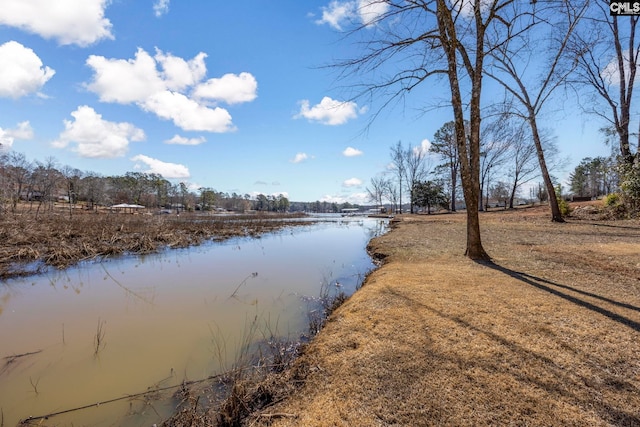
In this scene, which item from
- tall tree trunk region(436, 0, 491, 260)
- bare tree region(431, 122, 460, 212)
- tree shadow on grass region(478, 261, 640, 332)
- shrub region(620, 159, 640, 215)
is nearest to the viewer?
tree shadow on grass region(478, 261, 640, 332)

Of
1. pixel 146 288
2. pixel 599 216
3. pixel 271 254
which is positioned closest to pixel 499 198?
pixel 599 216

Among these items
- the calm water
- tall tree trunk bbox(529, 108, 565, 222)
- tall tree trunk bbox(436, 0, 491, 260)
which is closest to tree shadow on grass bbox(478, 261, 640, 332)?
tall tree trunk bbox(436, 0, 491, 260)

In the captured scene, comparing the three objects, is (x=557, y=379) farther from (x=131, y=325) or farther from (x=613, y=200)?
(x=613, y=200)

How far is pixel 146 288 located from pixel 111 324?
2.13m

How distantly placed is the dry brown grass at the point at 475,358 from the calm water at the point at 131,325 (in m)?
1.29

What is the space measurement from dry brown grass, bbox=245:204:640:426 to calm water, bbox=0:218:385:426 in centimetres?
129

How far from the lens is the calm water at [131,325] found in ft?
9.08

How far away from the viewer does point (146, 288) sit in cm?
645

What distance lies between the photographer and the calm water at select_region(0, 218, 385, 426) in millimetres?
2768

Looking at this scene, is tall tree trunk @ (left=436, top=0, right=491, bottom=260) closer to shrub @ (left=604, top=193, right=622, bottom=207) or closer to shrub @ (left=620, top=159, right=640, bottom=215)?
shrub @ (left=620, top=159, right=640, bottom=215)

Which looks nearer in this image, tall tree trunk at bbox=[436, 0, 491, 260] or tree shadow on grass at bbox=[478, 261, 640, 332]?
tree shadow on grass at bbox=[478, 261, 640, 332]

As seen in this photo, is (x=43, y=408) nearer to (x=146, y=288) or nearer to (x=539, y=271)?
(x=146, y=288)

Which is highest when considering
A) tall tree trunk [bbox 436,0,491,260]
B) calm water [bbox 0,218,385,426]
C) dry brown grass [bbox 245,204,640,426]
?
tall tree trunk [bbox 436,0,491,260]

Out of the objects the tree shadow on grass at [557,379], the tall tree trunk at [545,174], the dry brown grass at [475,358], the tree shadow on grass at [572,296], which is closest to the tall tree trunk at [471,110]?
the tree shadow on grass at [572,296]
